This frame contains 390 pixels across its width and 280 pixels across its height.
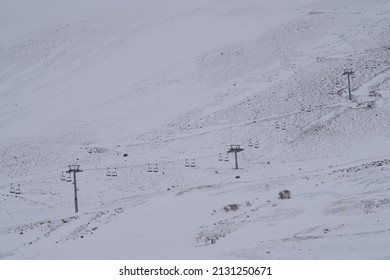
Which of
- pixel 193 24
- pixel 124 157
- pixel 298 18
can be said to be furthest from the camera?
pixel 193 24

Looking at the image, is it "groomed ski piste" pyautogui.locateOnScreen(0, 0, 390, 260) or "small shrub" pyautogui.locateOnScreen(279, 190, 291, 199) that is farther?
"small shrub" pyautogui.locateOnScreen(279, 190, 291, 199)

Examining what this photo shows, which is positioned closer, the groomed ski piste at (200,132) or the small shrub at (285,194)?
the groomed ski piste at (200,132)

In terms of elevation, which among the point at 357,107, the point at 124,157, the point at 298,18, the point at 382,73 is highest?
the point at 298,18

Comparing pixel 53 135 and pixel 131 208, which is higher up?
pixel 53 135

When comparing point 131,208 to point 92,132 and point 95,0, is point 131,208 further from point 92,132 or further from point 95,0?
point 95,0

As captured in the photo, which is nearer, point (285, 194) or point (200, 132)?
point (285, 194)

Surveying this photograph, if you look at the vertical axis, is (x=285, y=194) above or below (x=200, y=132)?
below

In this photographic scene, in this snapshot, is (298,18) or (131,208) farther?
(298,18)

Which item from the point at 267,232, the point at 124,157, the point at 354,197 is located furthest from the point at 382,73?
the point at 267,232
